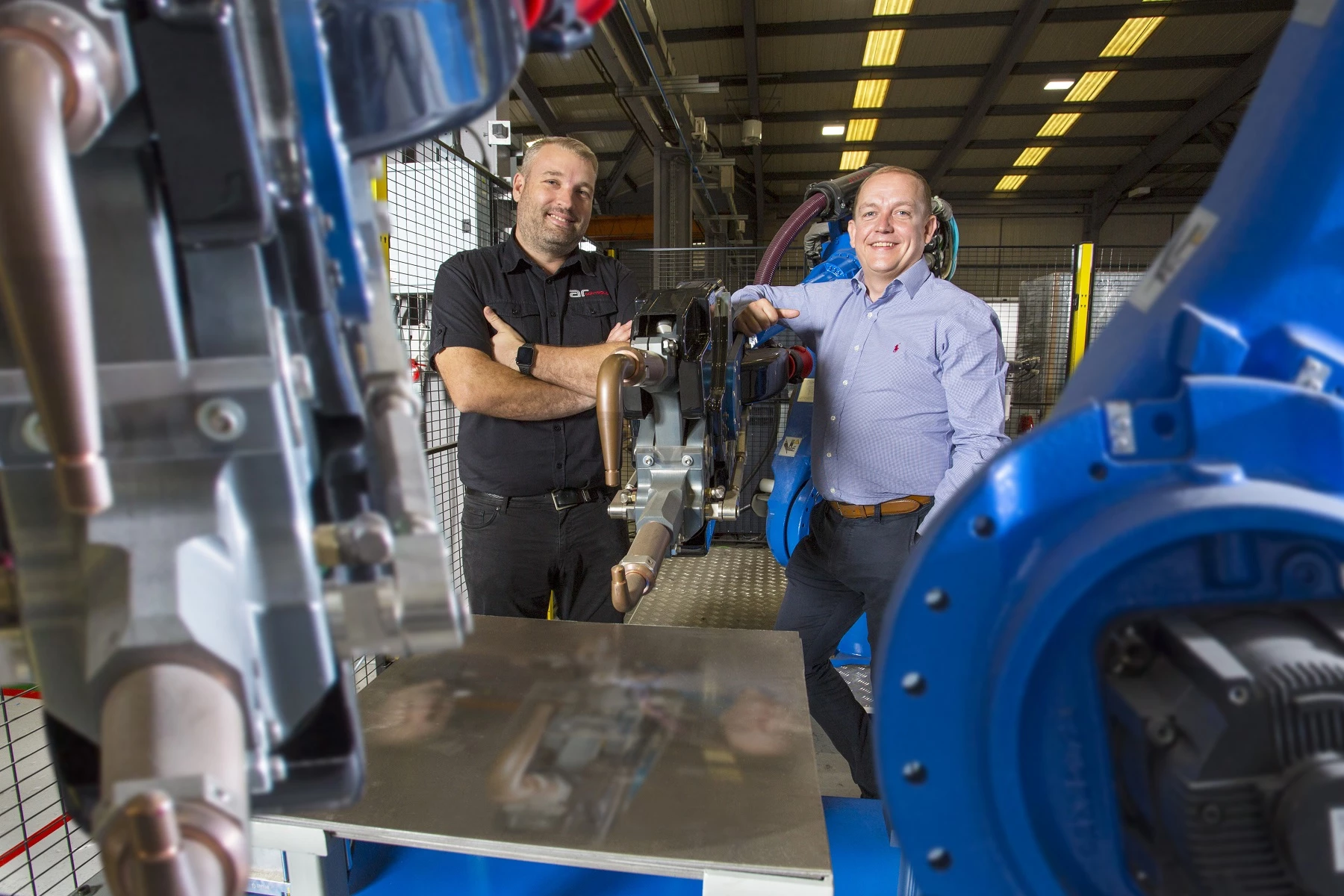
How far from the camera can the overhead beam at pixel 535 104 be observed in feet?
30.1

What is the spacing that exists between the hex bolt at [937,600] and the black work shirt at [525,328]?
6.77 ft

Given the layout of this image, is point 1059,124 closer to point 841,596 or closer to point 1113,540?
point 841,596

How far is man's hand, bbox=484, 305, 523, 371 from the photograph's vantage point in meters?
2.54

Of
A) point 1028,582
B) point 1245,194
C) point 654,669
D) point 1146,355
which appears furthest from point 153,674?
point 654,669

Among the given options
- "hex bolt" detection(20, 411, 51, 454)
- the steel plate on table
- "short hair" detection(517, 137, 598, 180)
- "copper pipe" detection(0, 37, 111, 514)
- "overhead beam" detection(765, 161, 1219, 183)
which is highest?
"overhead beam" detection(765, 161, 1219, 183)

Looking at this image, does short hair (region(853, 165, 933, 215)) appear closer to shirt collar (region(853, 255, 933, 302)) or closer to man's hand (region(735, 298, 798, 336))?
shirt collar (region(853, 255, 933, 302))

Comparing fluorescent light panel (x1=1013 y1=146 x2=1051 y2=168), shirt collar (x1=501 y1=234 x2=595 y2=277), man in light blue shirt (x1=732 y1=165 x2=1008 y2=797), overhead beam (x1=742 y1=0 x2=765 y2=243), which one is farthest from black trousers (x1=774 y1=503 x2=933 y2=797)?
fluorescent light panel (x1=1013 y1=146 x2=1051 y2=168)

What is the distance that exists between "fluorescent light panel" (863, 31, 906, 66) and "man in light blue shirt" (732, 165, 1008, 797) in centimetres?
781

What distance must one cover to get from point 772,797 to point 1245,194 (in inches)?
43.2

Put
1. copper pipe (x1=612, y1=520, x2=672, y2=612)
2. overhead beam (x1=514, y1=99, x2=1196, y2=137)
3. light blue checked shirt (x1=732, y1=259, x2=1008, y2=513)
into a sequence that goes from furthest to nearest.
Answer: overhead beam (x1=514, y1=99, x2=1196, y2=137), light blue checked shirt (x1=732, y1=259, x2=1008, y2=513), copper pipe (x1=612, y1=520, x2=672, y2=612)

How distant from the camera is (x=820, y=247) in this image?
3.69m

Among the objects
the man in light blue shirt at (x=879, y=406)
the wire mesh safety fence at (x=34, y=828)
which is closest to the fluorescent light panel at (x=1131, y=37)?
the man in light blue shirt at (x=879, y=406)

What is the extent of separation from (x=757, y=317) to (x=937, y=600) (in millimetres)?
2021

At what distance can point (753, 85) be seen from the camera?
404 inches
